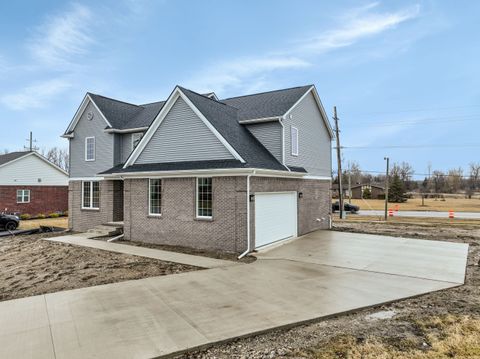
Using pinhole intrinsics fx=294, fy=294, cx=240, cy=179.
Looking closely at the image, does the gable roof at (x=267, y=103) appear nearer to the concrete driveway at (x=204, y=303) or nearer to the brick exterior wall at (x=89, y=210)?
the concrete driveway at (x=204, y=303)

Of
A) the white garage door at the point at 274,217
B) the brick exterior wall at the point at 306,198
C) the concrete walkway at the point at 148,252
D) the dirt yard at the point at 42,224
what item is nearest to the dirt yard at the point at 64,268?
the concrete walkway at the point at 148,252

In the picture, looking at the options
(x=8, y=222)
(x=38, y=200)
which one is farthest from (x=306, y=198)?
(x=38, y=200)

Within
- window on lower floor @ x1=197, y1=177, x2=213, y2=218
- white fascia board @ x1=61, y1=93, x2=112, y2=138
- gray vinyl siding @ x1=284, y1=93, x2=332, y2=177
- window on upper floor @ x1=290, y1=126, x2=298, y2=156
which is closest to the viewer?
window on lower floor @ x1=197, y1=177, x2=213, y2=218

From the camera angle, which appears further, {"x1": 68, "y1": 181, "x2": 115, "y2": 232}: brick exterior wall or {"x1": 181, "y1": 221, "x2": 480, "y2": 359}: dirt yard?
{"x1": 68, "y1": 181, "x2": 115, "y2": 232}: brick exterior wall

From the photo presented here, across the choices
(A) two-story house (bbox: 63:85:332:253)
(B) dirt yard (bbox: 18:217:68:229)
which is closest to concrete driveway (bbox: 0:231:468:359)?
(A) two-story house (bbox: 63:85:332:253)

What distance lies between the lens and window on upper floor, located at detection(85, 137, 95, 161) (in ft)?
60.0

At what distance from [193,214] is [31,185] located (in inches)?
997

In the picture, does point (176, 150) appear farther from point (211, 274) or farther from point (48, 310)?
point (48, 310)

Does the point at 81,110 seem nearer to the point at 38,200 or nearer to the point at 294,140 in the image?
the point at 294,140

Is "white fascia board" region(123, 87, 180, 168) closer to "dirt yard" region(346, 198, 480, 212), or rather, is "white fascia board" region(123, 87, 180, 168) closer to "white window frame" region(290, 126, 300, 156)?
"white window frame" region(290, 126, 300, 156)

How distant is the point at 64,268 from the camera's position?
969 cm

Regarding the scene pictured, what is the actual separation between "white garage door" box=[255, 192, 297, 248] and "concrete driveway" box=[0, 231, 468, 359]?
1602 millimetres

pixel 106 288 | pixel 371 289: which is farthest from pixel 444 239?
pixel 106 288

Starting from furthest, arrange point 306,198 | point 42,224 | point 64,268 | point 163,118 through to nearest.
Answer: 1. point 42,224
2. point 306,198
3. point 163,118
4. point 64,268
